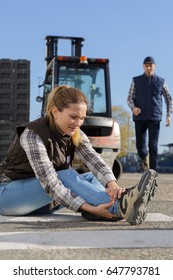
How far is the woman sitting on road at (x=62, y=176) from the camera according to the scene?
4906 millimetres

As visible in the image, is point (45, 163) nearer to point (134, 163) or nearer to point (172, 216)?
point (172, 216)

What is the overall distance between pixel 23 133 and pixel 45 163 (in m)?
0.37

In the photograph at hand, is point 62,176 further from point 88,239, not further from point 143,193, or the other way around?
point 88,239

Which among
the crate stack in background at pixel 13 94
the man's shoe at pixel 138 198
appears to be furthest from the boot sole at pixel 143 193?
the crate stack in background at pixel 13 94

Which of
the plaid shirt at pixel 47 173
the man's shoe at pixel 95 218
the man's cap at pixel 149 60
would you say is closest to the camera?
the plaid shirt at pixel 47 173

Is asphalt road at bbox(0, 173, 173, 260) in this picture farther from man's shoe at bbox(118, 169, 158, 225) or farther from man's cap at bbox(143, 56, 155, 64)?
man's cap at bbox(143, 56, 155, 64)

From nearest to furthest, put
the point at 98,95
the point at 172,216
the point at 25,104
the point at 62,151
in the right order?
the point at 62,151, the point at 172,216, the point at 98,95, the point at 25,104

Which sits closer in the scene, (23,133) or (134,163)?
(23,133)

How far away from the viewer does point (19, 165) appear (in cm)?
548

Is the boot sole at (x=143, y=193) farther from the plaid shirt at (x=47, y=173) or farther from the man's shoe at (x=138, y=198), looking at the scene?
the plaid shirt at (x=47, y=173)

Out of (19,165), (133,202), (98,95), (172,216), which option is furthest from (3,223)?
(98,95)

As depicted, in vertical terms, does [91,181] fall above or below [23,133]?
below

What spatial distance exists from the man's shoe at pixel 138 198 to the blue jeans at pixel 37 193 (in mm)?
197
